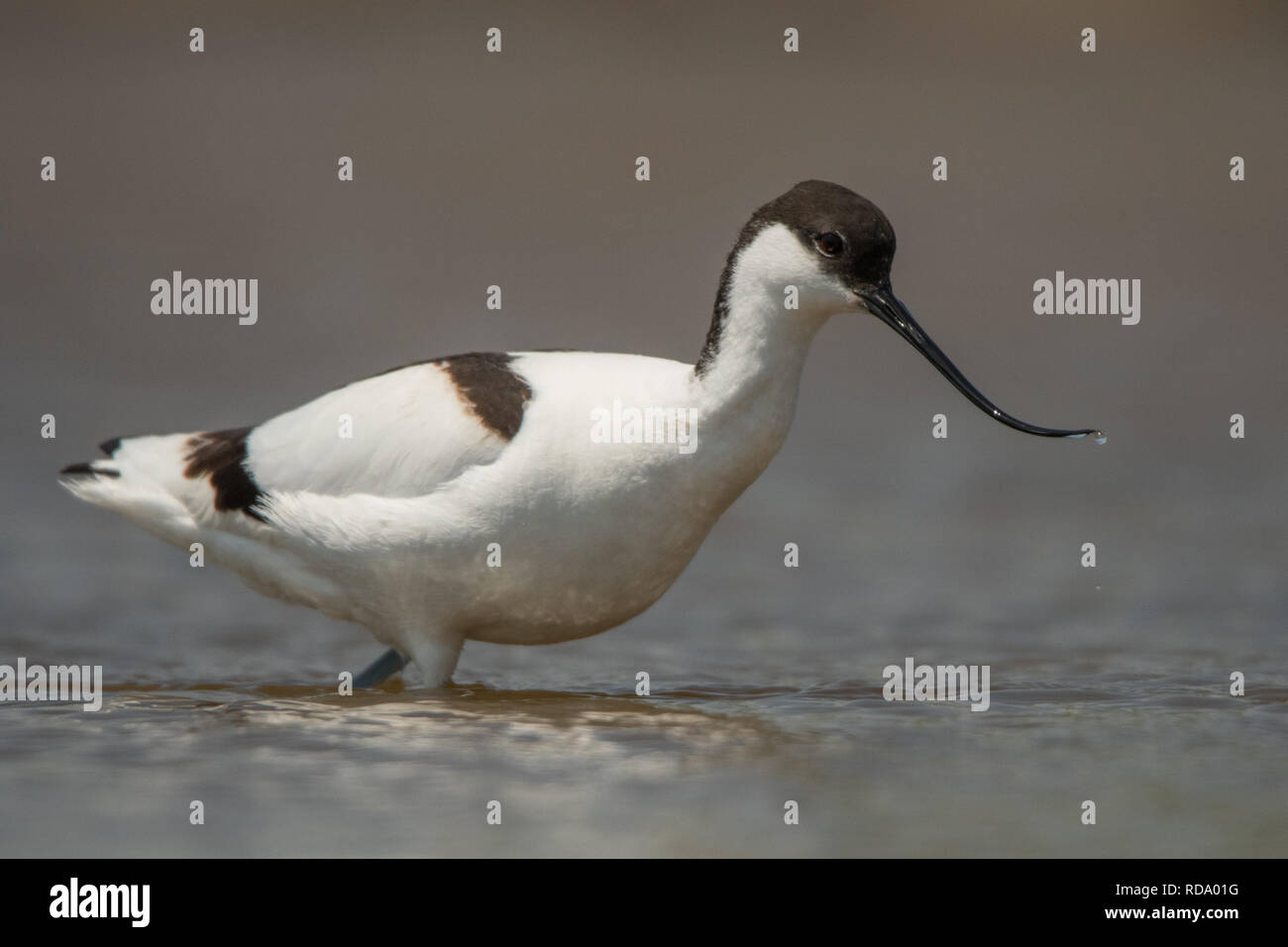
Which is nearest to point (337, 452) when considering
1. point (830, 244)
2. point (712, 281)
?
point (830, 244)

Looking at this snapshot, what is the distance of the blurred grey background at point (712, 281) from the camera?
392 inches

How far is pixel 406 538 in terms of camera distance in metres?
7.41

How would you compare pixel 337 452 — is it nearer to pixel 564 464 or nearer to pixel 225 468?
pixel 225 468

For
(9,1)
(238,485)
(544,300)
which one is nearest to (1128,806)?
(238,485)

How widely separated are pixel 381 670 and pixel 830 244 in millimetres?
2590

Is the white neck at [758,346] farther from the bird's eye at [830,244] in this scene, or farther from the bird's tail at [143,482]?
the bird's tail at [143,482]

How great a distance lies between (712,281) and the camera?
15469 mm

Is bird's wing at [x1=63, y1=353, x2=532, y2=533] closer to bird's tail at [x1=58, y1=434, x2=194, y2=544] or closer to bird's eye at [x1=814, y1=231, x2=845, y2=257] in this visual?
bird's tail at [x1=58, y1=434, x2=194, y2=544]

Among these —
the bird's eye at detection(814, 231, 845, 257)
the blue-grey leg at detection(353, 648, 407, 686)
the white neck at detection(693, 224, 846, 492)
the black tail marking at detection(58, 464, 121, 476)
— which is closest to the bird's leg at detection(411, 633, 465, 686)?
the blue-grey leg at detection(353, 648, 407, 686)

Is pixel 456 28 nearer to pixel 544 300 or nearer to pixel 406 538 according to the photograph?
pixel 544 300

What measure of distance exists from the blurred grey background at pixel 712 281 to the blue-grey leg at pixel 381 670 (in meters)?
0.56

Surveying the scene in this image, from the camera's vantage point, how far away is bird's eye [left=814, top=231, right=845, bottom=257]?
7.22m

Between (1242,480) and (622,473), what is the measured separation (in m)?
6.71

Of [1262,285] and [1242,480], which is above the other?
[1262,285]
